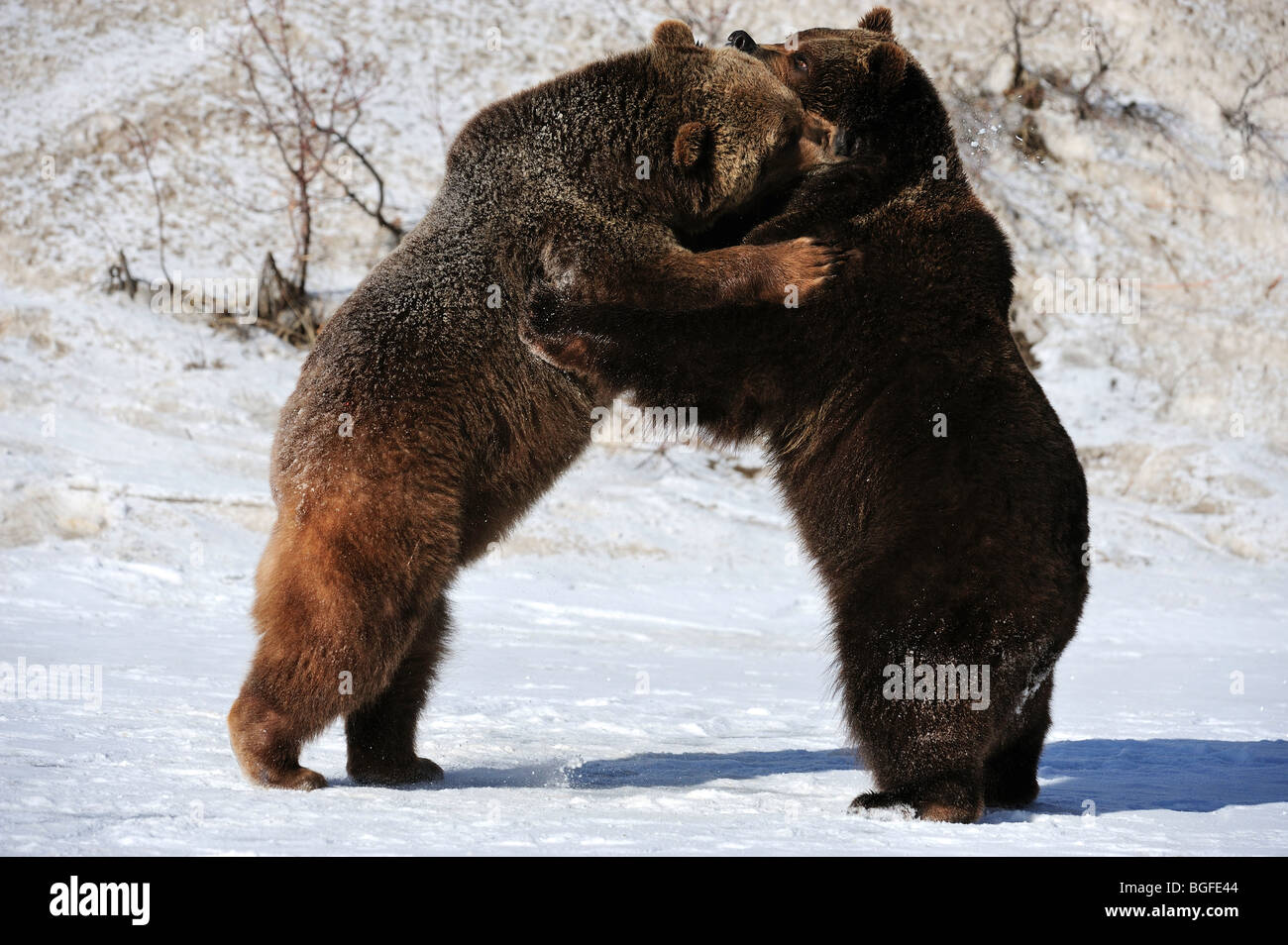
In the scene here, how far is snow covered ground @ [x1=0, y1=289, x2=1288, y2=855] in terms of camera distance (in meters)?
3.69

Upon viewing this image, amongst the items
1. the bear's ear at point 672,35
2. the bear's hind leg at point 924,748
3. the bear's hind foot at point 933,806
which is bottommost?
the bear's hind foot at point 933,806

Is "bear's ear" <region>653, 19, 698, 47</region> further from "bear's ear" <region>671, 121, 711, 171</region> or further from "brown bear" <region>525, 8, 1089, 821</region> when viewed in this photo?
"brown bear" <region>525, 8, 1089, 821</region>

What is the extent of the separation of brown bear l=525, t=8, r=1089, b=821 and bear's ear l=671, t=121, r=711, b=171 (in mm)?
345

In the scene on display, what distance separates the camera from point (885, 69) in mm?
4590

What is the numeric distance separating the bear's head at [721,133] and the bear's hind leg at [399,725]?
180 cm

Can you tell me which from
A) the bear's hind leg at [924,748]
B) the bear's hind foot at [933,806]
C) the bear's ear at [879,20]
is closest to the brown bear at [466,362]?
the bear's ear at [879,20]

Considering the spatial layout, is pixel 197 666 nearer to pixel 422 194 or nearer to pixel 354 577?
pixel 354 577

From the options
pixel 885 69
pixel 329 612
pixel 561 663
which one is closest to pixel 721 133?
pixel 885 69

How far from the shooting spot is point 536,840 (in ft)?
11.1

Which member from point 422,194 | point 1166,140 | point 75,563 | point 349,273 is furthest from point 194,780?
point 1166,140

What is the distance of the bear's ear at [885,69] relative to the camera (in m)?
4.57

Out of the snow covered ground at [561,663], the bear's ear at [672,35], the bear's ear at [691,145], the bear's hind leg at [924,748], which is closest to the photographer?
the snow covered ground at [561,663]

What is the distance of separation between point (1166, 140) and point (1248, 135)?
1192mm

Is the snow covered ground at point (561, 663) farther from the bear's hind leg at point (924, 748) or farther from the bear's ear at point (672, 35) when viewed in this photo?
the bear's ear at point (672, 35)
